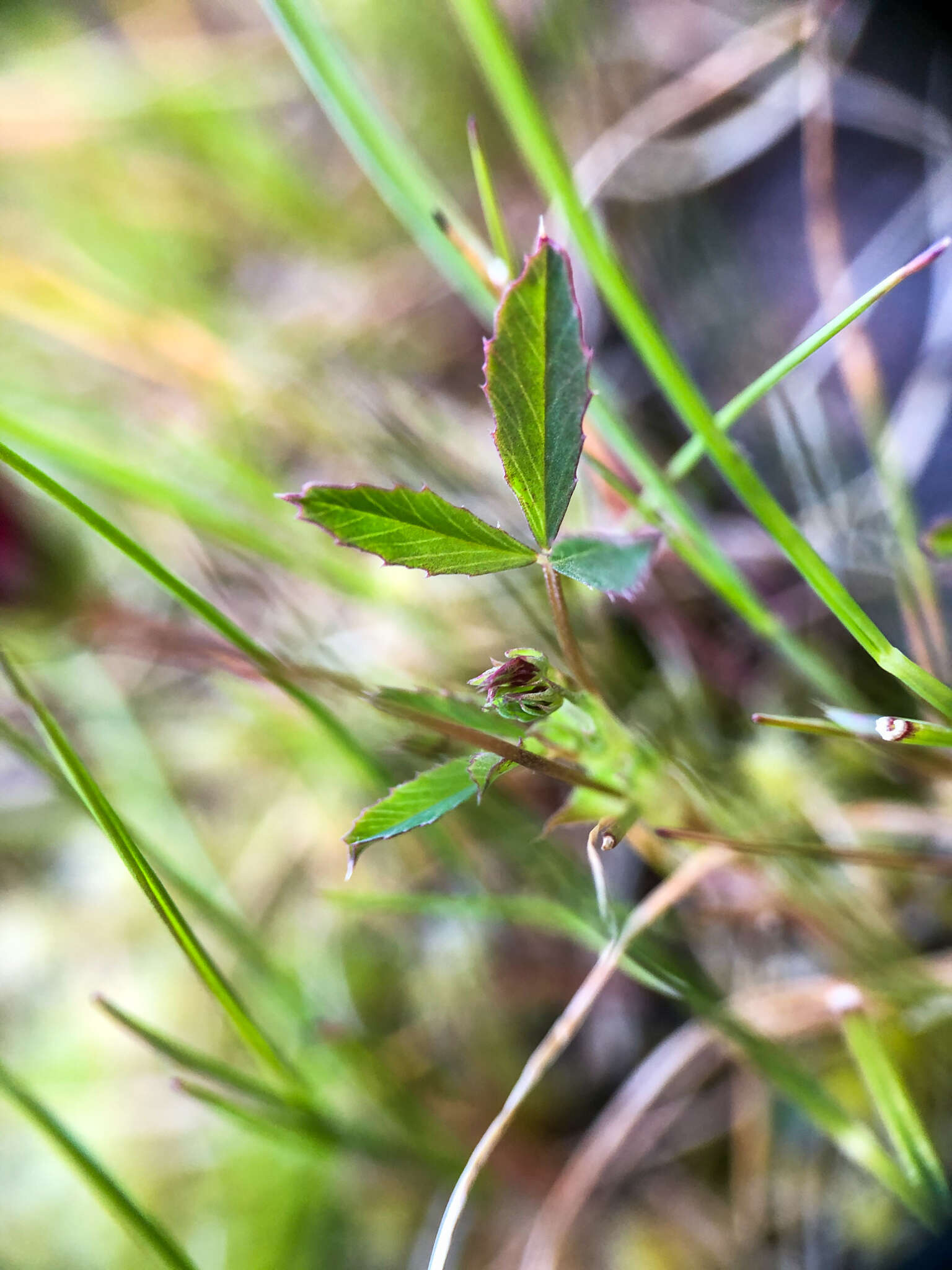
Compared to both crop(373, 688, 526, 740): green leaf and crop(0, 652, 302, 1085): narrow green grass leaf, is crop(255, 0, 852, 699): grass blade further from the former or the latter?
crop(0, 652, 302, 1085): narrow green grass leaf

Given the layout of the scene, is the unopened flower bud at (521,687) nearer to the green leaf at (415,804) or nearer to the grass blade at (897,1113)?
the green leaf at (415,804)

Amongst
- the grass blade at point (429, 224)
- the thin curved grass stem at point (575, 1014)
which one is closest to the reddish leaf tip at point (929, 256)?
the grass blade at point (429, 224)

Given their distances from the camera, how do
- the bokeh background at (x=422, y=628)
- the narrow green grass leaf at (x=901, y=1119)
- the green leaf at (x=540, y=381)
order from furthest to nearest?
the bokeh background at (x=422, y=628), the narrow green grass leaf at (x=901, y=1119), the green leaf at (x=540, y=381)

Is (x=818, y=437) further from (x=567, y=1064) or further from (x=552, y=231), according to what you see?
(x=567, y=1064)

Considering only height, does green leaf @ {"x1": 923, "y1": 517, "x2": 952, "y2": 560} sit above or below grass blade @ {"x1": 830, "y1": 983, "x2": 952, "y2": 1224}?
above

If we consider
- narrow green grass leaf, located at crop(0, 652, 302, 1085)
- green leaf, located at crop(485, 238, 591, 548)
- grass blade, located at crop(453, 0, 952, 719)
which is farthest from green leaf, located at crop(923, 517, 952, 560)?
narrow green grass leaf, located at crop(0, 652, 302, 1085)

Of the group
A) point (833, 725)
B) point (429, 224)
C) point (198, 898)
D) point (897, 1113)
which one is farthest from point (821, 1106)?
point (429, 224)

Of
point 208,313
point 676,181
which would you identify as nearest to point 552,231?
point 676,181
